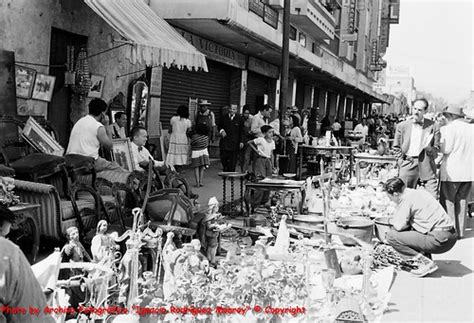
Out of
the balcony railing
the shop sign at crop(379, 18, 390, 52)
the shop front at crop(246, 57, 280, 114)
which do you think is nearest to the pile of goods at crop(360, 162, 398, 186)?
the balcony railing

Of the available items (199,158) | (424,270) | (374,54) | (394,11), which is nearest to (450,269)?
(424,270)

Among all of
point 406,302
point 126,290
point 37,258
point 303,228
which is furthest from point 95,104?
point 406,302

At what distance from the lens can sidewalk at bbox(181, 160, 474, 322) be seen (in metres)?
5.60

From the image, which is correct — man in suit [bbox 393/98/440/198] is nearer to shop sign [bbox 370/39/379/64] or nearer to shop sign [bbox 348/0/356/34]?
shop sign [bbox 348/0/356/34]

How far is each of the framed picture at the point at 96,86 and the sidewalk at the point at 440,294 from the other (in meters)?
6.03

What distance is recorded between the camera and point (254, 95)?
69.9 ft

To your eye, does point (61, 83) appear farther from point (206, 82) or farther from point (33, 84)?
point (206, 82)

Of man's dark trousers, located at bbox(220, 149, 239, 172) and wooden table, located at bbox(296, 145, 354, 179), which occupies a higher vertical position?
wooden table, located at bbox(296, 145, 354, 179)

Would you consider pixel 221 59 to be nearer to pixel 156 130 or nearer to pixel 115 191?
pixel 156 130

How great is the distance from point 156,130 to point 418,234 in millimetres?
7281

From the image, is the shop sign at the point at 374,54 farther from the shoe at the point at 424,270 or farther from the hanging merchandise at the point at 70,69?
the shoe at the point at 424,270

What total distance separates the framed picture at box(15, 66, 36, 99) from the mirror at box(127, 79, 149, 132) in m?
3.29

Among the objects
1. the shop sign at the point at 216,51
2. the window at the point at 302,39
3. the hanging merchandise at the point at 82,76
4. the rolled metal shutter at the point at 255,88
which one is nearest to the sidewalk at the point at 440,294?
the hanging merchandise at the point at 82,76

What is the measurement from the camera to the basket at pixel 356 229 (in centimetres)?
762
